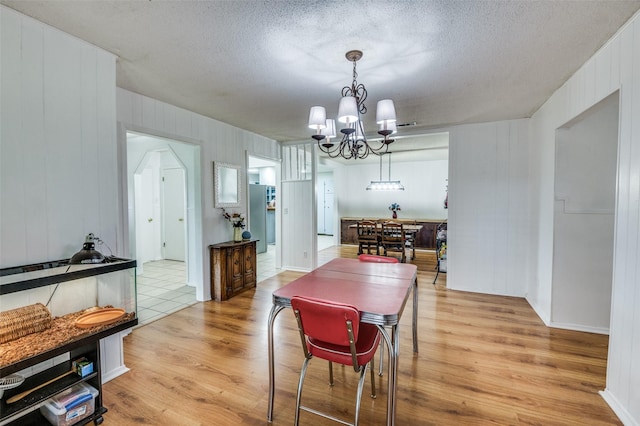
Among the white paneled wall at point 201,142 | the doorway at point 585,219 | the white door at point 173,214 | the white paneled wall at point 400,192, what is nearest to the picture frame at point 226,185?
the white paneled wall at point 201,142

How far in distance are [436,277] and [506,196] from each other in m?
1.62

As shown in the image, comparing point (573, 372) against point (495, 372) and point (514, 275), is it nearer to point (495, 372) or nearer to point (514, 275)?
point (495, 372)

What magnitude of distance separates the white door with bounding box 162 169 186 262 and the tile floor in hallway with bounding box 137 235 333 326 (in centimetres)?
26

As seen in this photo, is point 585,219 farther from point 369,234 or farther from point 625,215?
point 369,234

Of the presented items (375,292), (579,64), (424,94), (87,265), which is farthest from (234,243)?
(579,64)

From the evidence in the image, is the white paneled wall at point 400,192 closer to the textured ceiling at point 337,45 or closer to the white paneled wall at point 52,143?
the textured ceiling at point 337,45

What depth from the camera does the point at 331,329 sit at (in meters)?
1.51

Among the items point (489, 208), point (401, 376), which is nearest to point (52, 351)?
point (401, 376)

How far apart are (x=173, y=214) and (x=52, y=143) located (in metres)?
4.46

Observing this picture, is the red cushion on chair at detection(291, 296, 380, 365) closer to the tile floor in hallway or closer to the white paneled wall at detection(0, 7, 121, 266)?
the white paneled wall at detection(0, 7, 121, 266)

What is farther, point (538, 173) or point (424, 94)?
point (538, 173)

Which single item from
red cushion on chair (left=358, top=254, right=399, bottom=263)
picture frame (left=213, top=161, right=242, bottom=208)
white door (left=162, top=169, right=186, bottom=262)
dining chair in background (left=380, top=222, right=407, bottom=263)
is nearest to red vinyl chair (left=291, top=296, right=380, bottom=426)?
red cushion on chair (left=358, top=254, right=399, bottom=263)

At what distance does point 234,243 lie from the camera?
4109 millimetres

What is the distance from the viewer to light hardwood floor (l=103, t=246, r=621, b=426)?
5.92 ft
